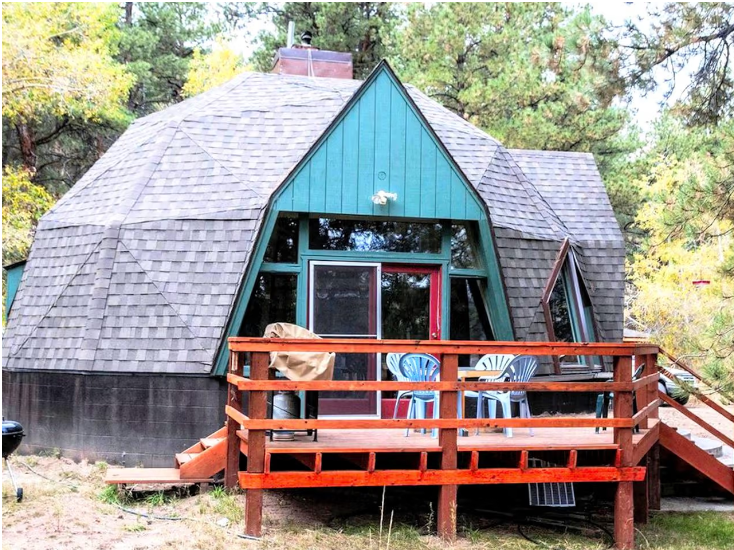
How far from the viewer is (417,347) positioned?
6273mm

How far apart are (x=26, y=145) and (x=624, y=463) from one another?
818 inches

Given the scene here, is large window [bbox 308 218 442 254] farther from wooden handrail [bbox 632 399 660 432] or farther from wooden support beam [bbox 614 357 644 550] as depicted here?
wooden support beam [bbox 614 357 644 550]

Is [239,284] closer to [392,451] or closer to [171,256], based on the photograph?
[171,256]

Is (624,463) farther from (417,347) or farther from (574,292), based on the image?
(574,292)

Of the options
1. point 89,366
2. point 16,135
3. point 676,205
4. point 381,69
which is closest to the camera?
point 676,205

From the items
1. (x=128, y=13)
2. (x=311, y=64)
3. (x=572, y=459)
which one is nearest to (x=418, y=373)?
(x=572, y=459)

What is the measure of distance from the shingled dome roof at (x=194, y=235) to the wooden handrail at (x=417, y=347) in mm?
3044

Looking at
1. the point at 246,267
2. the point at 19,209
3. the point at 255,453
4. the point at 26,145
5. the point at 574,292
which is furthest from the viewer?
the point at 26,145

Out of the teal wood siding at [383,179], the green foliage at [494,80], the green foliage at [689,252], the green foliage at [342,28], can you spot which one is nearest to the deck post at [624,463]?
the green foliage at [689,252]

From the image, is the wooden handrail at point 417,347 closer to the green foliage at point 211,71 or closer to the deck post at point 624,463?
the deck post at point 624,463

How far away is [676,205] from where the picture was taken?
712cm

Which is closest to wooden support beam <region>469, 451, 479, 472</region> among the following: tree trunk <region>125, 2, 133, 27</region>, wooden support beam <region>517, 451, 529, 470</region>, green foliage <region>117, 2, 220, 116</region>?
wooden support beam <region>517, 451, 529, 470</region>

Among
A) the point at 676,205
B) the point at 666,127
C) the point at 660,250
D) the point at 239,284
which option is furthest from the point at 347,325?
the point at 666,127

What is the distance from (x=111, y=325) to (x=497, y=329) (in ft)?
14.9
